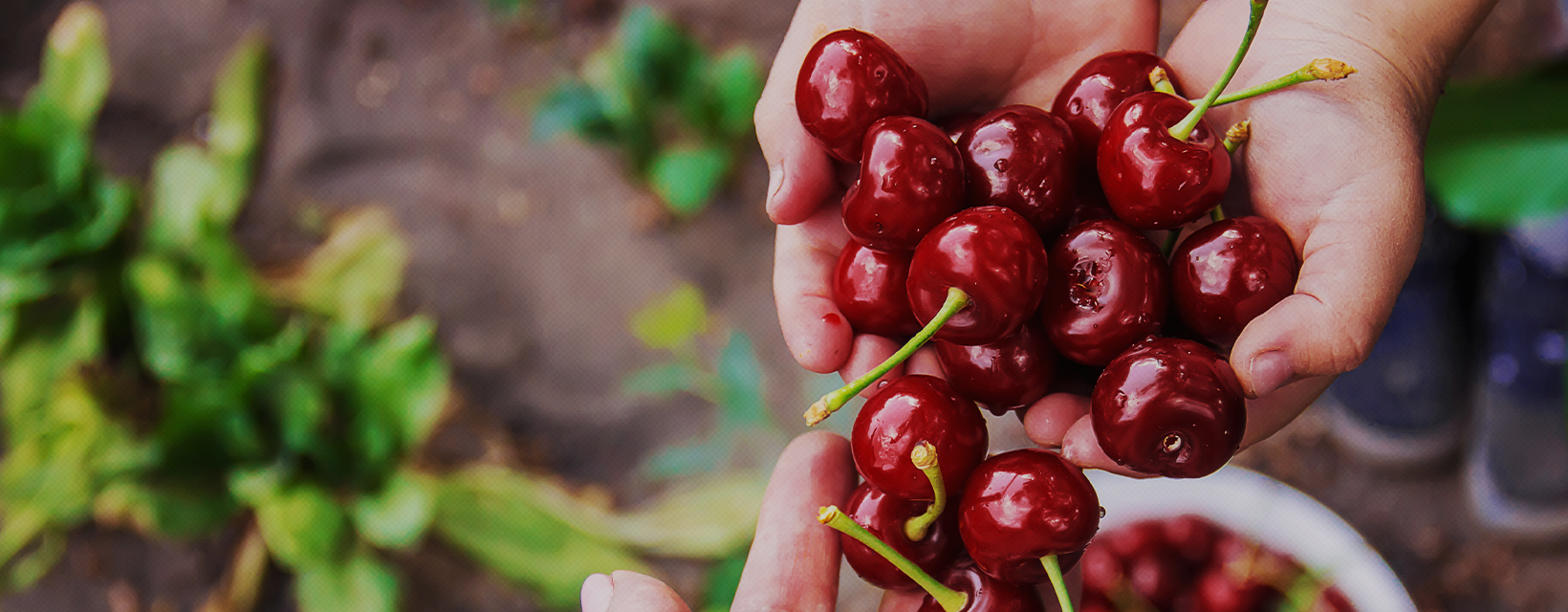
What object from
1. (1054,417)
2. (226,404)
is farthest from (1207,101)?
(226,404)

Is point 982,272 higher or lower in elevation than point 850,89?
lower

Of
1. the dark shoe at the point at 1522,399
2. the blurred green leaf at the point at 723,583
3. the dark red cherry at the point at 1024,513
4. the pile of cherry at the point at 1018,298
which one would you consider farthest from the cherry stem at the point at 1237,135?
the blurred green leaf at the point at 723,583

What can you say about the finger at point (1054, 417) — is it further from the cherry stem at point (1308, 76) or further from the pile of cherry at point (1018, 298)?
the cherry stem at point (1308, 76)

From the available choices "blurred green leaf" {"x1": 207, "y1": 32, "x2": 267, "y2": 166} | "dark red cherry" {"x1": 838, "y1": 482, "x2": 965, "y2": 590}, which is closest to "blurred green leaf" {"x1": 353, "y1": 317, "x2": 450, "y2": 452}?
"blurred green leaf" {"x1": 207, "y1": 32, "x2": 267, "y2": 166}

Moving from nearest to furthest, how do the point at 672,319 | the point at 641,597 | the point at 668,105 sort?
the point at 641,597 → the point at 672,319 → the point at 668,105

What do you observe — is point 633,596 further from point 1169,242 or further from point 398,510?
point 398,510

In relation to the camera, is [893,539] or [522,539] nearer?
[893,539]
